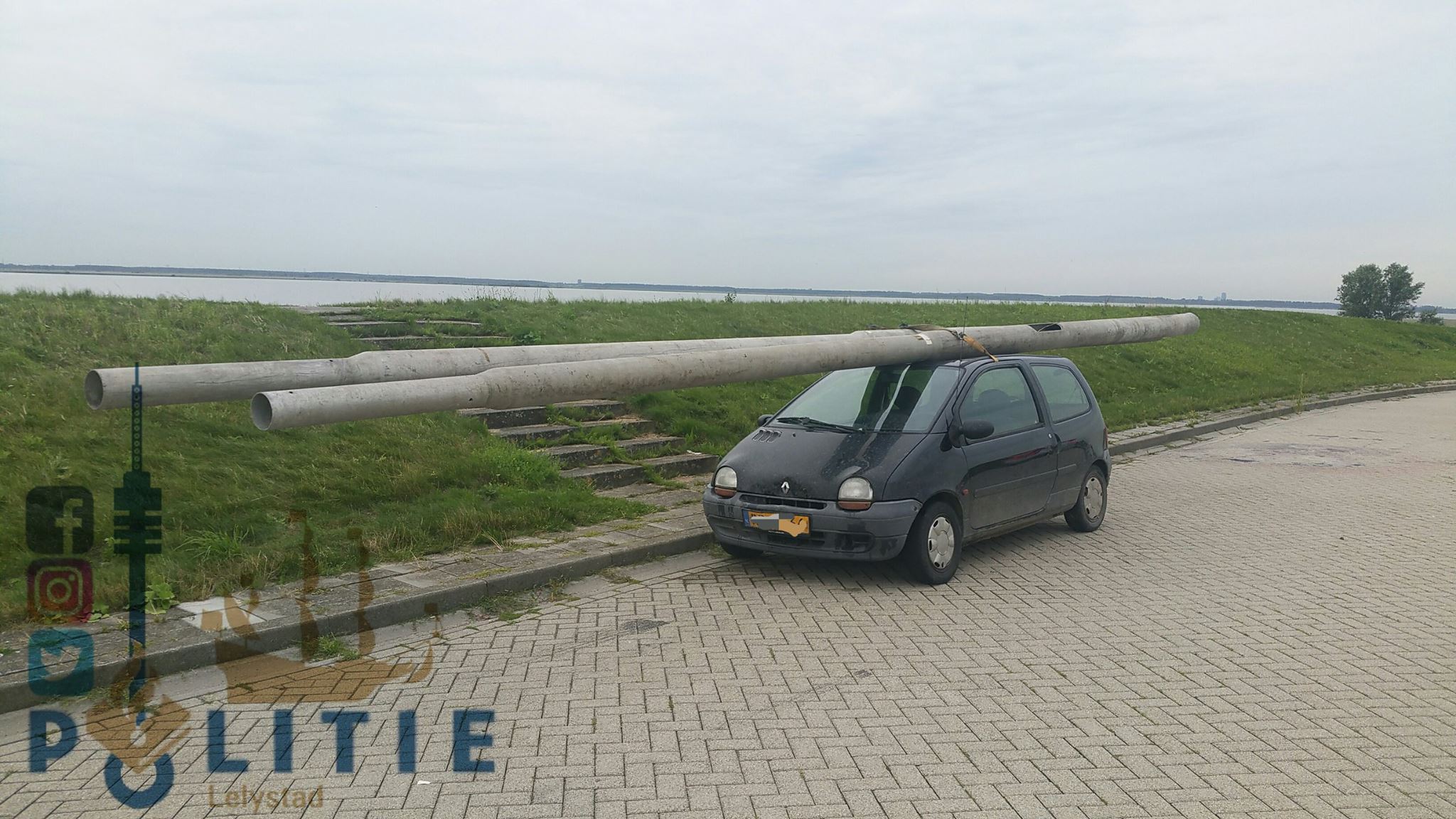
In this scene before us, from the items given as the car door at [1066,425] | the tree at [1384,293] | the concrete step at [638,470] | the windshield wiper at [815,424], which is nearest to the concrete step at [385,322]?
the concrete step at [638,470]

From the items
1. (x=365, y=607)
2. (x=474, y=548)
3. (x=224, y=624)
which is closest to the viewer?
(x=224, y=624)

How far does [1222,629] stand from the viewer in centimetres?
617

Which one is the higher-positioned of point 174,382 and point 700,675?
point 174,382

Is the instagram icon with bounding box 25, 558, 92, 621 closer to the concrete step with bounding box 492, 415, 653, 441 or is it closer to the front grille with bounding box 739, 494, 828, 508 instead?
the front grille with bounding box 739, 494, 828, 508

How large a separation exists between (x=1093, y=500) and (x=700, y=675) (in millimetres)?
5091

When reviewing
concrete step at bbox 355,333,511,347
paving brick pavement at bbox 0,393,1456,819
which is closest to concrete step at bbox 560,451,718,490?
paving brick pavement at bbox 0,393,1456,819

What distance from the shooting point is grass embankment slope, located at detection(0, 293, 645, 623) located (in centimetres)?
659

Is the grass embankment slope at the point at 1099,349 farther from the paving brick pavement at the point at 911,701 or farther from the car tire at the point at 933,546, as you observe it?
the paving brick pavement at the point at 911,701

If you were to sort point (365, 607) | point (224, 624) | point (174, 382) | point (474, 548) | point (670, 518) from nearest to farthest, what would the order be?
1. point (174, 382)
2. point (224, 624)
3. point (365, 607)
4. point (474, 548)
5. point (670, 518)

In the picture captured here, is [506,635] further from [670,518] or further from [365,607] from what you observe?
[670,518]

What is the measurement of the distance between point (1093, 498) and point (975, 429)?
87.7 inches

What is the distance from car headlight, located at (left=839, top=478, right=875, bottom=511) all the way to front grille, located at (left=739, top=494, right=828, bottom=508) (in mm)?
141

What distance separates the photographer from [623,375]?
5621mm

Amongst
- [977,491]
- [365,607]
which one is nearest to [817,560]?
[977,491]
